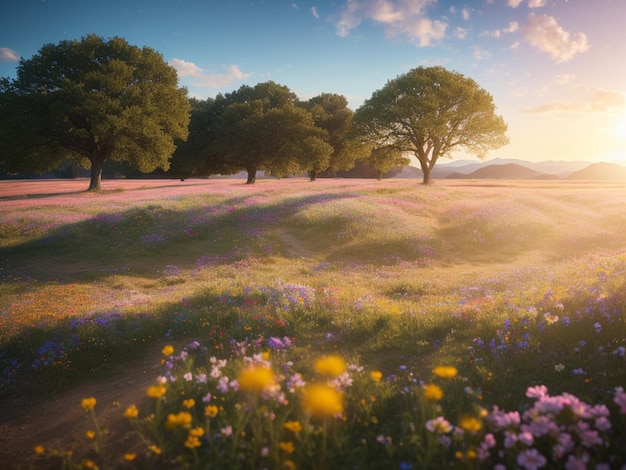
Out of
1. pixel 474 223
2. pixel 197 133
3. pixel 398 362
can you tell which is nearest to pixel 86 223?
pixel 398 362

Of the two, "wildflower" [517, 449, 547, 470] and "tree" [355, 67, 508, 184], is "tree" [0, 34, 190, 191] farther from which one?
"wildflower" [517, 449, 547, 470]

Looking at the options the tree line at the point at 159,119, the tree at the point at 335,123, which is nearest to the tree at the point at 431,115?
the tree line at the point at 159,119

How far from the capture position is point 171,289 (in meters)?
13.5

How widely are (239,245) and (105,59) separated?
34.7 metres

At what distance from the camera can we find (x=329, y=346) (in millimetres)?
7266

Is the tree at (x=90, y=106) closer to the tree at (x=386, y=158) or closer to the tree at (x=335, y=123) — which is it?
the tree at (x=386, y=158)

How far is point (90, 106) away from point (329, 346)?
1568 inches

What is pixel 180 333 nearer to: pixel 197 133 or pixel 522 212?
pixel 522 212

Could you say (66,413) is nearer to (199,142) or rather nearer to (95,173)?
(95,173)

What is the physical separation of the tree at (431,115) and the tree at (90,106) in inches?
1080

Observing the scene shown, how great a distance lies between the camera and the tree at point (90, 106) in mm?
35500

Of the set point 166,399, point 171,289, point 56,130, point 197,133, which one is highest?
point 197,133

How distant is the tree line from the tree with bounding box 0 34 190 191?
109 mm

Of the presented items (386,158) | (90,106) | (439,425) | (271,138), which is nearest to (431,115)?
(386,158)
